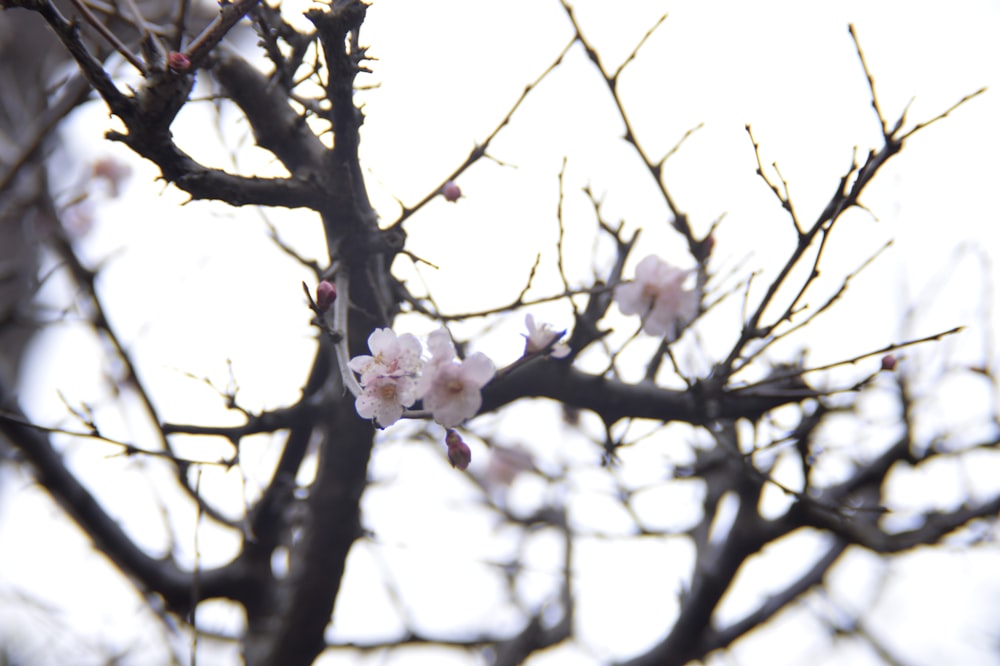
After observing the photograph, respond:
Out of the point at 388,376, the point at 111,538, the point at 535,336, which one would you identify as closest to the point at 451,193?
the point at 535,336

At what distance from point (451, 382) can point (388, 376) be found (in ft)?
0.39

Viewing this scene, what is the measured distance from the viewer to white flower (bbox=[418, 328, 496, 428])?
1295 mm

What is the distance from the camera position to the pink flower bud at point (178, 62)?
1191mm

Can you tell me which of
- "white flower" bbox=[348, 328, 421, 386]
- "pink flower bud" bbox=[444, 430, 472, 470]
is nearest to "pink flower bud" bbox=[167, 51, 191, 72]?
"white flower" bbox=[348, 328, 421, 386]

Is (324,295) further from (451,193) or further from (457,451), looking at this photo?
(451,193)

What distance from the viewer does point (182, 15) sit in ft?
5.17

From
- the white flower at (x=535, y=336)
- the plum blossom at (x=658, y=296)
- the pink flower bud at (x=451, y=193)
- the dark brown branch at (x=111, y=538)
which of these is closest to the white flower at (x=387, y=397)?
the white flower at (x=535, y=336)

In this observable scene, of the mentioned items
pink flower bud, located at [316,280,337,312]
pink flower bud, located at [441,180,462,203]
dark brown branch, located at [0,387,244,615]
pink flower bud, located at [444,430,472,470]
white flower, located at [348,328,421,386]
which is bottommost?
pink flower bud, located at [444,430,472,470]

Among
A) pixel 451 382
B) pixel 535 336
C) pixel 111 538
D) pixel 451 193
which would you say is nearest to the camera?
pixel 451 382

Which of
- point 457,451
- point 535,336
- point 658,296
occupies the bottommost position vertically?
point 457,451

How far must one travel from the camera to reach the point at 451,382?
→ 4.32 ft

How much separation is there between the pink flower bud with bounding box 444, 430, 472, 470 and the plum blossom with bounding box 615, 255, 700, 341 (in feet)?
2.27

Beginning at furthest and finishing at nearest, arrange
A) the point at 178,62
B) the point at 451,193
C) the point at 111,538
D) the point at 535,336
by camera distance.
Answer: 1. the point at 111,538
2. the point at 451,193
3. the point at 535,336
4. the point at 178,62

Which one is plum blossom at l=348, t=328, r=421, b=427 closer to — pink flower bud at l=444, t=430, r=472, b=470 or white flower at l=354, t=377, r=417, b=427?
white flower at l=354, t=377, r=417, b=427
